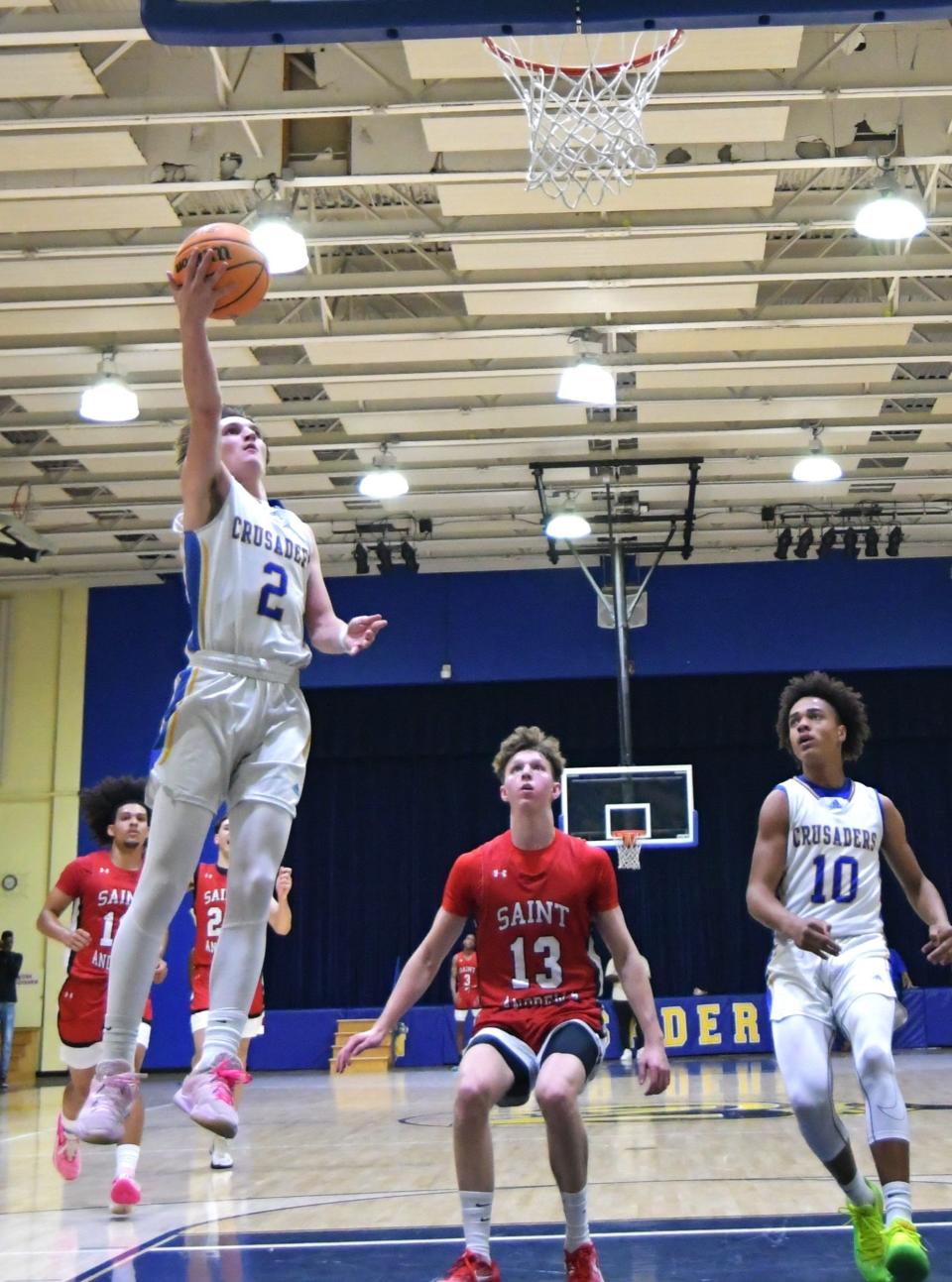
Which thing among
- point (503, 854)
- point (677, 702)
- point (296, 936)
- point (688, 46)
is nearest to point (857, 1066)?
point (503, 854)

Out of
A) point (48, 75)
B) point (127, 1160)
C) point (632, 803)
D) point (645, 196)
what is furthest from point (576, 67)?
point (632, 803)

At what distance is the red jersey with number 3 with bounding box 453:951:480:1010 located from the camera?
17031mm

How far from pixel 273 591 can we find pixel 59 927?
402 cm

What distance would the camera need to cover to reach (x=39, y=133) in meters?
10.0

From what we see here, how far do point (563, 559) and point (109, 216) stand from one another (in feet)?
31.5

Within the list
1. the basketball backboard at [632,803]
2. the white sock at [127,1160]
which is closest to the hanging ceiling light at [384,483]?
the basketball backboard at [632,803]

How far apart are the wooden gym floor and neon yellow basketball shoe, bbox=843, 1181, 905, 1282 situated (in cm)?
11

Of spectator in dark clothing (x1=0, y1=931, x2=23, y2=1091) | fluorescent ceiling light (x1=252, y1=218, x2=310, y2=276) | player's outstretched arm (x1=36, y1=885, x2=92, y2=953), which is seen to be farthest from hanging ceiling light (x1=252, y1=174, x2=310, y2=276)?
spectator in dark clothing (x1=0, y1=931, x2=23, y2=1091)

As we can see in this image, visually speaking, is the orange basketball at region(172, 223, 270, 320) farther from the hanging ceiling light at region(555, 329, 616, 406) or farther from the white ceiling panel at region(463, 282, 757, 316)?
the hanging ceiling light at region(555, 329, 616, 406)

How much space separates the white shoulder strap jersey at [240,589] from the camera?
12.1 feet

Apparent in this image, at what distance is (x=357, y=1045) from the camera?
466 centimetres

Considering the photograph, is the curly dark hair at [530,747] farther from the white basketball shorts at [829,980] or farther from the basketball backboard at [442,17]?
the basketball backboard at [442,17]

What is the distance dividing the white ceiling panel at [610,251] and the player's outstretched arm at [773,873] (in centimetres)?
704

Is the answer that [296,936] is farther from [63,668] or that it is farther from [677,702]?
[677,702]
